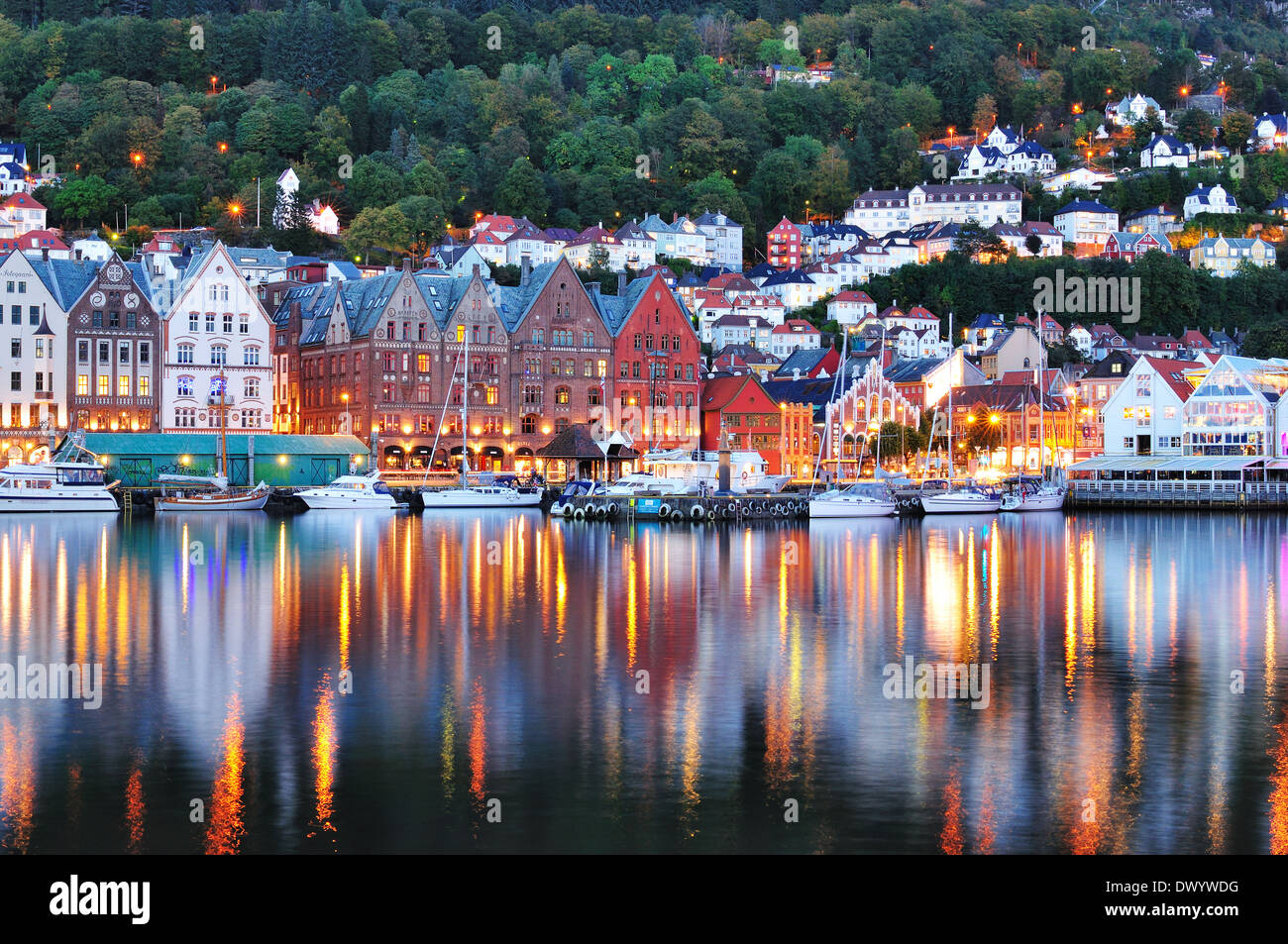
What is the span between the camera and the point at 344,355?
100 meters

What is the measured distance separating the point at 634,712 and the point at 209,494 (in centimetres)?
6418

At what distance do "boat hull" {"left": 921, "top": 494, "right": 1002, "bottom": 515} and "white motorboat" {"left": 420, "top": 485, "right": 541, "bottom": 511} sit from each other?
25.1 m

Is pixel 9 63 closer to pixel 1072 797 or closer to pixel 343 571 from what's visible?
pixel 343 571

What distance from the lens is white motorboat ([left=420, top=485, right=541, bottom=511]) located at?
89.5 m

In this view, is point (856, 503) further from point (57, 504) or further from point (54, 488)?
point (54, 488)

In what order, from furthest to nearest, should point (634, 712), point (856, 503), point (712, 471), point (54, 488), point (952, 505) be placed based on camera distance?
point (712, 471), point (952, 505), point (856, 503), point (54, 488), point (634, 712)

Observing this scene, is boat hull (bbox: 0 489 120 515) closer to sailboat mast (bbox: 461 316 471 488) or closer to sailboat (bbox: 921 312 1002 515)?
sailboat mast (bbox: 461 316 471 488)

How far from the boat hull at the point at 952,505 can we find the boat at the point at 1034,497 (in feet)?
9.07

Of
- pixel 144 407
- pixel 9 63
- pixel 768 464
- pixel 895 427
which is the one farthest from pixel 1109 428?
pixel 9 63

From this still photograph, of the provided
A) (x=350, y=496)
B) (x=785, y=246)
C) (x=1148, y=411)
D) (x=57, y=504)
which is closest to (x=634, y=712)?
(x=57, y=504)

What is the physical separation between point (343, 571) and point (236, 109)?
159 m

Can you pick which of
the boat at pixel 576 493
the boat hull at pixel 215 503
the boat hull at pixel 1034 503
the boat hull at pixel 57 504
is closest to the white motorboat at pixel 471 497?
the boat at pixel 576 493
